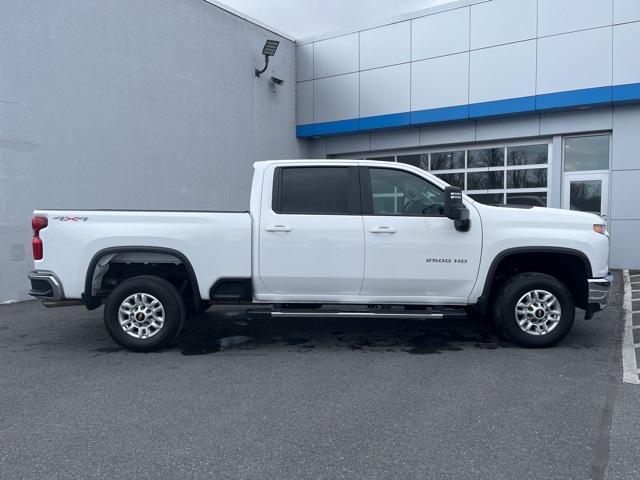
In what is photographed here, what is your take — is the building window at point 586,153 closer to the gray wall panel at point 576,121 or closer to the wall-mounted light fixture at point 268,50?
the gray wall panel at point 576,121

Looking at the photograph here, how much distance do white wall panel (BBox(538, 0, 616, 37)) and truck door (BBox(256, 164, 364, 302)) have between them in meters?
9.38

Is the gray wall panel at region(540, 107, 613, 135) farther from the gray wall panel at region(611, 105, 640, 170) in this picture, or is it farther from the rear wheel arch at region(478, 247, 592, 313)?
the rear wheel arch at region(478, 247, 592, 313)

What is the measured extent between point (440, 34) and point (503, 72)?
6.89 ft

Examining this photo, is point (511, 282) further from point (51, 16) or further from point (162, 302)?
point (51, 16)

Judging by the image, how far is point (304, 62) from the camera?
16.1m

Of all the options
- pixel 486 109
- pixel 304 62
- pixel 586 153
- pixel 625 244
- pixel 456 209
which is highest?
pixel 304 62

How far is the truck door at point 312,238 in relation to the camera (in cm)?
559

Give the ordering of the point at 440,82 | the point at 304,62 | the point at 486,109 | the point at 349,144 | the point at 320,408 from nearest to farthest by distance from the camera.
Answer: the point at 320,408
the point at 486,109
the point at 440,82
the point at 349,144
the point at 304,62

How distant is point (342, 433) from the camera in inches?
143

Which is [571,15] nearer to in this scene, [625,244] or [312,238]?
[625,244]

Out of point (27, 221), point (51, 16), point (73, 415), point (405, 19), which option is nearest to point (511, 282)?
point (73, 415)

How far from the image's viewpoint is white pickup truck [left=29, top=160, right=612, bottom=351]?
18.2 ft

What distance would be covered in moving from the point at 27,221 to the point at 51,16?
3.94 metres

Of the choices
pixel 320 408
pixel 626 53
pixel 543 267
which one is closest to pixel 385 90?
pixel 626 53
